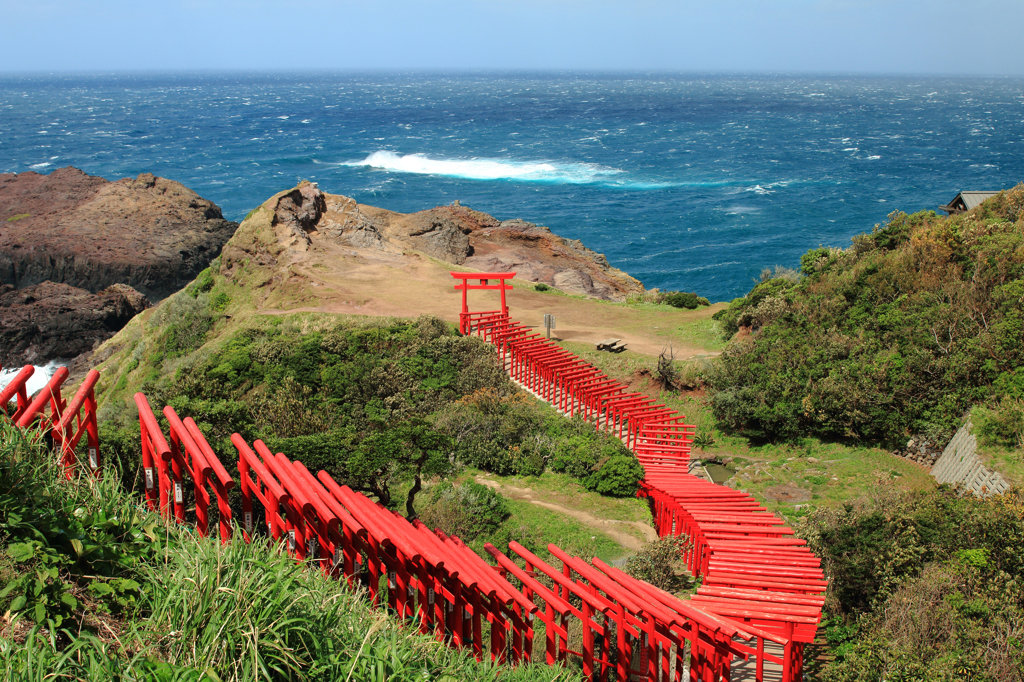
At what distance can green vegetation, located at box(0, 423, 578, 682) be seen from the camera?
434 cm

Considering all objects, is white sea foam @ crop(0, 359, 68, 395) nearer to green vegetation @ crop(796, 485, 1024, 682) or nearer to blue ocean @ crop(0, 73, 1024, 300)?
green vegetation @ crop(796, 485, 1024, 682)

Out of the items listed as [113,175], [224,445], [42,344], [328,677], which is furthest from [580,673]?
[113,175]

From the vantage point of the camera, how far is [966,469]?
48.8 ft

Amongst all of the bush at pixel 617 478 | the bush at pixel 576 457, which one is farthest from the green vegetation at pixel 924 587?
the bush at pixel 576 457

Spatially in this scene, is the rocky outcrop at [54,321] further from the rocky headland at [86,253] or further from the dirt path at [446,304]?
the dirt path at [446,304]

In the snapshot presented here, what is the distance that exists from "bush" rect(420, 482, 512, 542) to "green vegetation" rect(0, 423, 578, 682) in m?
6.87

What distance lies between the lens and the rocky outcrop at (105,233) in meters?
47.9

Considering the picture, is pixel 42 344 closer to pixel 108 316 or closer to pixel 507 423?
pixel 108 316

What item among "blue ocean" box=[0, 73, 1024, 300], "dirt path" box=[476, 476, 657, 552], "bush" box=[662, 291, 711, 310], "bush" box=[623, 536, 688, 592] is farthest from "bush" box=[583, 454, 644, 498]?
"blue ocean" box=[0, 73, 1024, 300]

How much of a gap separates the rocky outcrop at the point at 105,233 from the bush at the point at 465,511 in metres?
42.0

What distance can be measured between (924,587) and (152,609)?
926 centimetres

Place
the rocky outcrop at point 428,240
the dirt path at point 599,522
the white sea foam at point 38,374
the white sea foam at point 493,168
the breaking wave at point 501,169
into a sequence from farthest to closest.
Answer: the white sea foam at point 493,168 < the breaking wave at point 501,169 < the white sea foam at point 38,374 < the rocky outcrop at point 428,240 < the dirt path at point 599,522

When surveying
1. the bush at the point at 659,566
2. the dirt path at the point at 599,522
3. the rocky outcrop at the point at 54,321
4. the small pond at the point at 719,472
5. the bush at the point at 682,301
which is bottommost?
the rocky outcrop at the point at 54,321

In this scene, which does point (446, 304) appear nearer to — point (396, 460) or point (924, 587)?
point (396, 460)
